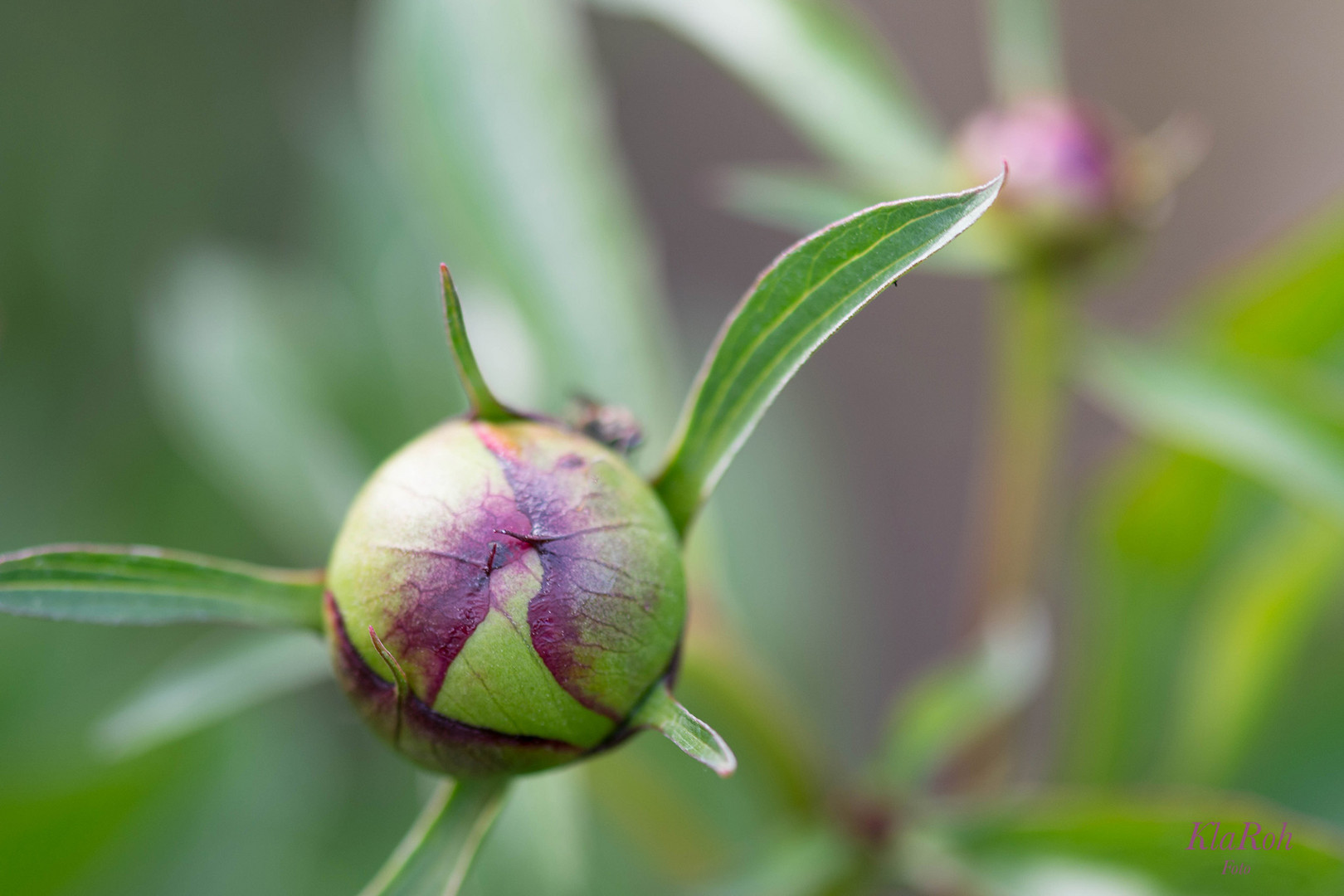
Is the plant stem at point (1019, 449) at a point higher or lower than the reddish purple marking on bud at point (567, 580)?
higher

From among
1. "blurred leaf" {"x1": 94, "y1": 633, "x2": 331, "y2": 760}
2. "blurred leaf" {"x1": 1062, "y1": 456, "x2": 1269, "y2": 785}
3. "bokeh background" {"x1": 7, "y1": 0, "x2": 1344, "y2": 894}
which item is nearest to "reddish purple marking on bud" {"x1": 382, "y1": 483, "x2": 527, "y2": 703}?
"blurred leaf" {"x1": 94, "y1": 633, "x2": 331, "y2": 760}

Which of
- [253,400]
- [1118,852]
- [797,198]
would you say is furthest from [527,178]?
[1118,852]

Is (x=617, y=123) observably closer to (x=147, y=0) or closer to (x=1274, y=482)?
(x=147, y=0)

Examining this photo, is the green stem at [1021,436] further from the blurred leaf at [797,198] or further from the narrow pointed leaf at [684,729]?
the narrow pointed leaf at [684,729]

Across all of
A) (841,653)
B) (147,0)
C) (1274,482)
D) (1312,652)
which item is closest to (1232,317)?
→ (1274,482)

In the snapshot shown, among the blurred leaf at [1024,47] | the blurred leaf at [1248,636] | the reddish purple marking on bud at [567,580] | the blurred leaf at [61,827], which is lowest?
the blurred leaf at [61,827]

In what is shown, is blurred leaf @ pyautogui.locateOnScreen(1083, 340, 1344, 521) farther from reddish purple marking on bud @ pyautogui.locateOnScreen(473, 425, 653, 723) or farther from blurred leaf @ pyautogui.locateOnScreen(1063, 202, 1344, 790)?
reddish purple marking on bud @ pyautogui.locateOnScreen(473, 425, 653, 723)

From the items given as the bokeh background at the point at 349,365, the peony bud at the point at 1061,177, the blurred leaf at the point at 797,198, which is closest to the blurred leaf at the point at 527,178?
the bokeh background at the point at 349,365
